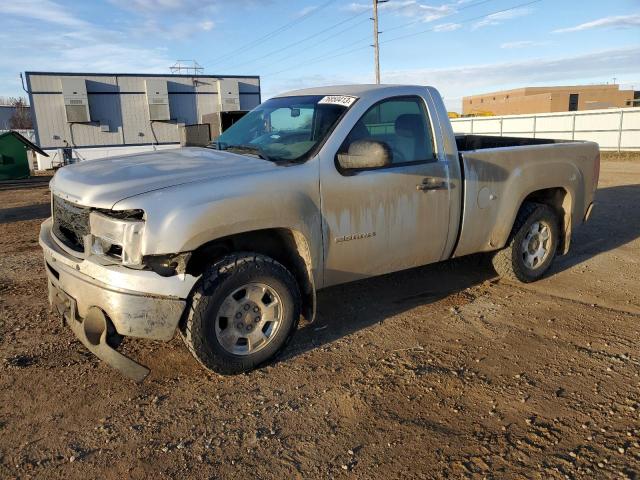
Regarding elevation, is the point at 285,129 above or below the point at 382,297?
above

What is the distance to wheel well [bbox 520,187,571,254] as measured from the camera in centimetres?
556

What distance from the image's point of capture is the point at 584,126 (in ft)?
79.7

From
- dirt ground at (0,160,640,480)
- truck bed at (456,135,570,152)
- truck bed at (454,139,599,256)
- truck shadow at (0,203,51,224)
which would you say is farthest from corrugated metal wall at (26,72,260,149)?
truck bed at (454,139,599,256)

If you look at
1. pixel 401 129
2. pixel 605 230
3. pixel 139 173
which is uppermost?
pixel 401 129

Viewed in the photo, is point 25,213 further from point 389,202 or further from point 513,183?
point 513,183

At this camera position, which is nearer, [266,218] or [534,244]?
[266,218]

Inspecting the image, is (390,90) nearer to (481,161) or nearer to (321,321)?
(481,161)

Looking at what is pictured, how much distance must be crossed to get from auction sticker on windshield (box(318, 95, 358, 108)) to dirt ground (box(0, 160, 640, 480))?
184cm

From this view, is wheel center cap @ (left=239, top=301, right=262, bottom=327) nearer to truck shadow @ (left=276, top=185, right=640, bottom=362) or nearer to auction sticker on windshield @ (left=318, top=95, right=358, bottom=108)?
truck shadow @ (left=276, top=185, right=640, bottom=362)

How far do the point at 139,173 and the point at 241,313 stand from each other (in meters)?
1.16

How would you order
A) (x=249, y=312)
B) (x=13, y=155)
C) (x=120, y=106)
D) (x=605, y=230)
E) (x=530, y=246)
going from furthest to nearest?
(x=120, y=106), (x=13, y=155), (x=605, y=230), (x=530, y=246), (x=249, y=312)

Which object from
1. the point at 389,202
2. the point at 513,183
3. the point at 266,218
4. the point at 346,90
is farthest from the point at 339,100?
the point at 513,183

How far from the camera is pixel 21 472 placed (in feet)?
8.45

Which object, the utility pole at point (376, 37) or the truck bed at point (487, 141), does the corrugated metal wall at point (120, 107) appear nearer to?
the utility pole at point (376, 37)
